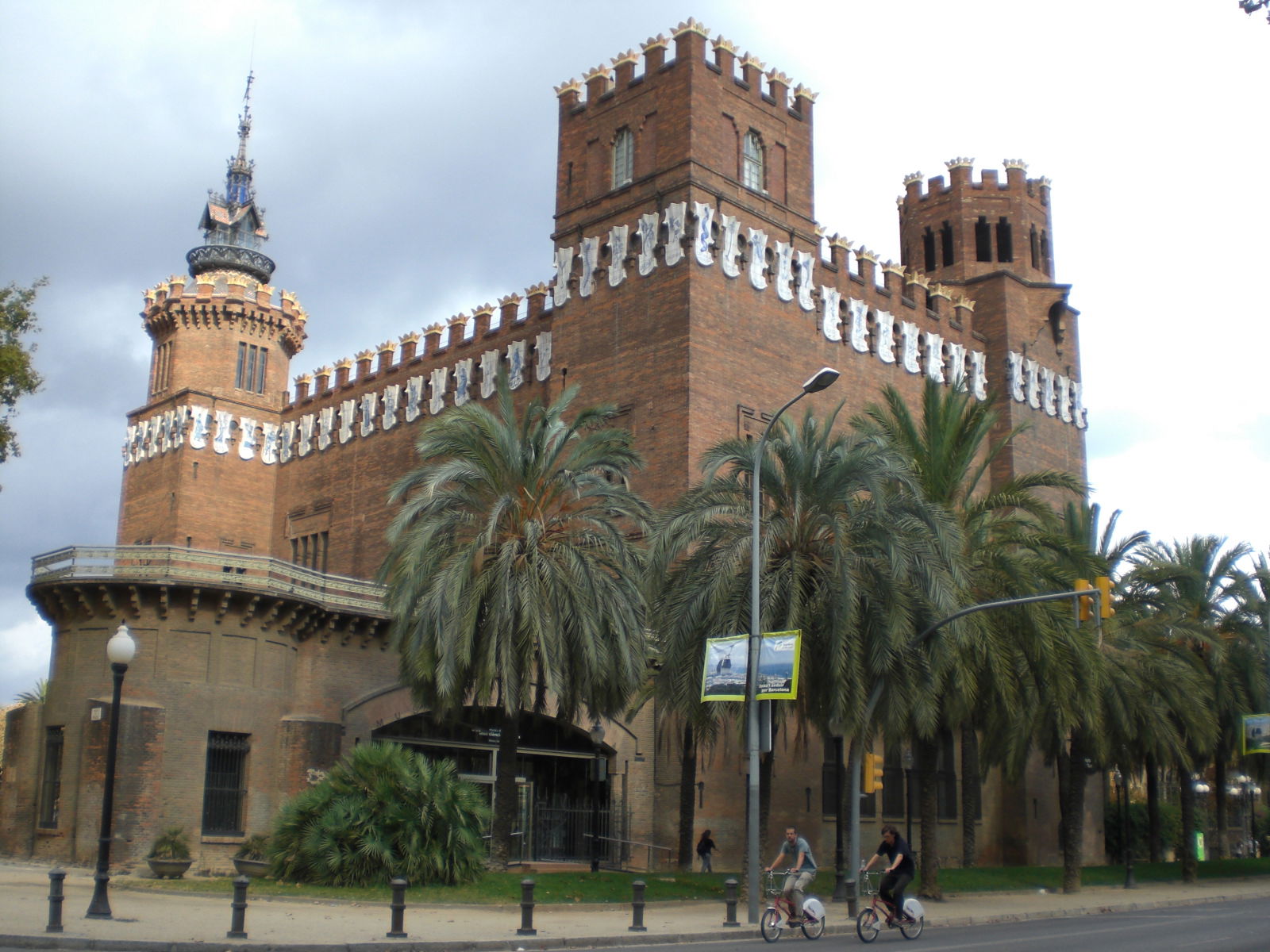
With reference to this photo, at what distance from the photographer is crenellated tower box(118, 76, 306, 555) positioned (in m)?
48.8

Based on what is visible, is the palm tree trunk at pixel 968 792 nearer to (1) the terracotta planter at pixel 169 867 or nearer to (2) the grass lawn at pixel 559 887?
(2) the grass lawn at pixel 559 887

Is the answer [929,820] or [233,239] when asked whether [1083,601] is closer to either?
[929,820]

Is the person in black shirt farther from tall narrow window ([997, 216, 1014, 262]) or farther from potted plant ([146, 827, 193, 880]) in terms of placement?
tall narrow window ([997, 216, 1014, 262])

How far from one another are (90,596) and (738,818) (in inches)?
613

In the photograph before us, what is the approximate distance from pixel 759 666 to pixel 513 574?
5821mm

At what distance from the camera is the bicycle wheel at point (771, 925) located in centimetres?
1809

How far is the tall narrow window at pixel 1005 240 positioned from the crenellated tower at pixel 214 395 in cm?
2578

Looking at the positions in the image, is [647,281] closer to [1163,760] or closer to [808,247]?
[808,247]

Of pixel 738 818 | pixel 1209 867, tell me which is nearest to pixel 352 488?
pixel 738 818

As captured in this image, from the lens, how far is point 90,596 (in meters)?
29.1

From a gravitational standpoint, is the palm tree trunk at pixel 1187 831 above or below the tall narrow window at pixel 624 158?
below

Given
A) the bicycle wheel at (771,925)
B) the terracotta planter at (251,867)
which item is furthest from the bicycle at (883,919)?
the terracotta planter at (251,867)

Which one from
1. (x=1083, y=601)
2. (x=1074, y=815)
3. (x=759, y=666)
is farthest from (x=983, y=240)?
(x=759, y=666)

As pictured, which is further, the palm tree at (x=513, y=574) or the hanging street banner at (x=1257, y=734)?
the hanging street banner at (x=1257, y=734)
